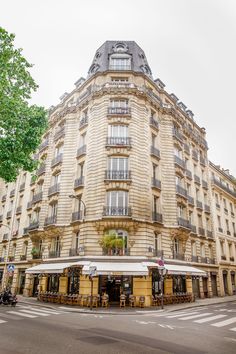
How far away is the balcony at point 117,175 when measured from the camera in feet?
73.4

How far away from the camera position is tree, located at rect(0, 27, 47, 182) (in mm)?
13211

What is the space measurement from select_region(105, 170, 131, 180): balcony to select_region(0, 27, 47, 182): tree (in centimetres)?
871

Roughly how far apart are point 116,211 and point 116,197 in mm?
1318

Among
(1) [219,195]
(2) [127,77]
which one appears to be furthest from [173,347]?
(1) [219,195]

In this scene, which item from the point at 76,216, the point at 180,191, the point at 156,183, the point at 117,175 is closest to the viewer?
the point at 117,175

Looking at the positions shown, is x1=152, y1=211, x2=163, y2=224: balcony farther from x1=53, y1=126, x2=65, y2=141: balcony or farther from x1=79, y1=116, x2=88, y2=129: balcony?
x1=53, y1=126, x2=65, y2=141: balcony

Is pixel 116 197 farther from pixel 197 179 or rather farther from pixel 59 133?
pixel 197 179

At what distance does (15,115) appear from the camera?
532 inches

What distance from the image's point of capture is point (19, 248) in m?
30.6

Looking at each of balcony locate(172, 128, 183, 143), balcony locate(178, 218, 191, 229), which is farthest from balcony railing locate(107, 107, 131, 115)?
balcony locate(178, 218, 191, 229)

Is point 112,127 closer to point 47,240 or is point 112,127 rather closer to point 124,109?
point 124,109

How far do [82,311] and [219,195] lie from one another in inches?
1043

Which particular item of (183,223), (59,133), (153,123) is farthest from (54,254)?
(153,123)

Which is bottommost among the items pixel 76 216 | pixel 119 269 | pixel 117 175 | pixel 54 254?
pixel 119 269
